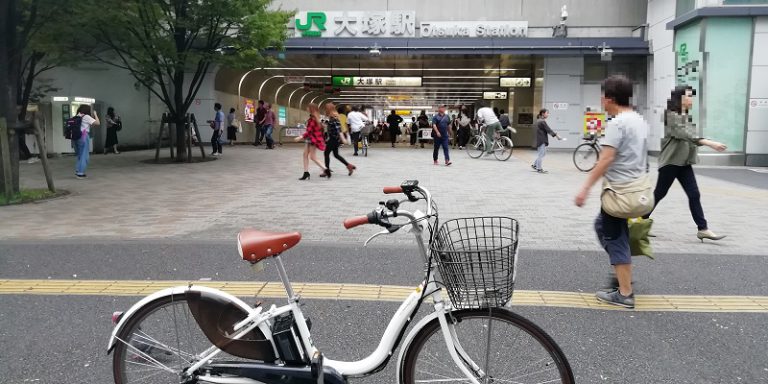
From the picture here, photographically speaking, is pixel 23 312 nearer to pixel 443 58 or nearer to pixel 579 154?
pixel 579 154

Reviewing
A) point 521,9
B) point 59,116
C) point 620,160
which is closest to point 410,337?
point 620,160

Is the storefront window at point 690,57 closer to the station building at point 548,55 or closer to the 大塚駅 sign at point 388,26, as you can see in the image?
the station building at point 548,55

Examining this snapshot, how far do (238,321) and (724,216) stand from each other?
7736 millimetres

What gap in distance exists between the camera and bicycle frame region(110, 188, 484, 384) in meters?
2.39

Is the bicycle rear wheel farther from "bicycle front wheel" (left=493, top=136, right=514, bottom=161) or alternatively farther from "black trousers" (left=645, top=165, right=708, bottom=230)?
"bicycle front wheel" (left=493, top=136, right=514, bottom=161)

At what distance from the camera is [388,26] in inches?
848

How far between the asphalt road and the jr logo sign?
16869 mm

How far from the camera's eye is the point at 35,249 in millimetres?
5996

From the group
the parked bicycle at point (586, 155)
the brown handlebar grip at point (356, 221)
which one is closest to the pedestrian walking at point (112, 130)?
the parked bicycle at point (586, 155)

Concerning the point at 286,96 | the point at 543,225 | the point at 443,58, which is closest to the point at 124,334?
the point at 543,225

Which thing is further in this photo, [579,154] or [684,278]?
[579,154]

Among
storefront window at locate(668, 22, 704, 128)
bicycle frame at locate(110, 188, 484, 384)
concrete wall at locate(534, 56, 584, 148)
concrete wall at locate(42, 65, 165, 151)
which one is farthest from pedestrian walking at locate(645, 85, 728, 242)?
concrete wall at locate(42, 65, 165, 151)

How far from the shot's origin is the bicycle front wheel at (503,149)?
17.1 m

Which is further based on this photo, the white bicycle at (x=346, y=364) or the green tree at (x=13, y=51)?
the green tree at (x=13, y=51)
